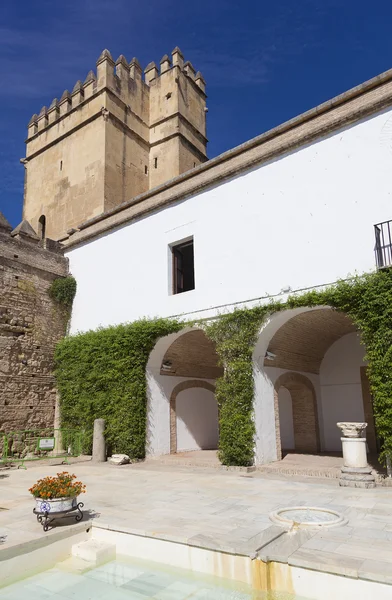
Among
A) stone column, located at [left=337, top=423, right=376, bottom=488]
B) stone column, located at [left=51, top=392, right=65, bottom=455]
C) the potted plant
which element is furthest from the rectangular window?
the potted plant

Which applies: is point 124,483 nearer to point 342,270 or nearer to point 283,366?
point 283,366

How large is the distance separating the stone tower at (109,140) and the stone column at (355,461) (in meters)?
14.3

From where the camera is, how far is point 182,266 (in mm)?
12867

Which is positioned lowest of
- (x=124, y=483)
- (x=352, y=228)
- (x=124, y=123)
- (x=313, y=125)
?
(x=124, y=483)

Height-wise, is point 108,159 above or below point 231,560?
above

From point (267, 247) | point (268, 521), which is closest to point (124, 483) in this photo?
point (268, 521)

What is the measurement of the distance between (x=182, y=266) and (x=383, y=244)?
596 centimetres

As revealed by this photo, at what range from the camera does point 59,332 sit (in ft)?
47.1

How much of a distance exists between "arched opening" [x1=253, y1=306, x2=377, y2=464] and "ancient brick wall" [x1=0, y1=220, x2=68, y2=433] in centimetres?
695

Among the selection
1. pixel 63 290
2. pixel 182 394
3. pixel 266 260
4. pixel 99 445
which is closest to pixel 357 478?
pixel 266 260

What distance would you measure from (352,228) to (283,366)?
4119 millimetres

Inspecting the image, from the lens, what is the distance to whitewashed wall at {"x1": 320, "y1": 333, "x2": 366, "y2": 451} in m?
12.6

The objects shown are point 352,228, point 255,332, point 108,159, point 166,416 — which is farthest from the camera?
point 108,159

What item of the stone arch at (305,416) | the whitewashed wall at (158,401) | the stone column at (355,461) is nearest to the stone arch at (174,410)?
the whitewashed wall at (158,401)
